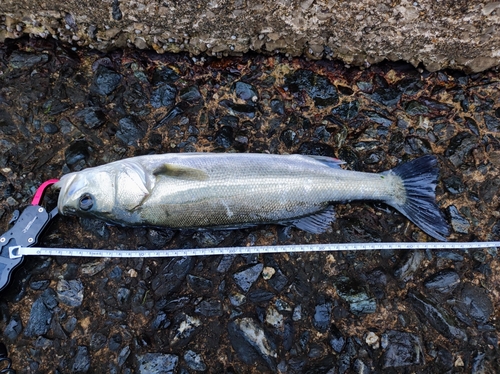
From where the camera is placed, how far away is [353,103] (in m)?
3.62

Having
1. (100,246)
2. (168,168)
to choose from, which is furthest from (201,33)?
(100,246)

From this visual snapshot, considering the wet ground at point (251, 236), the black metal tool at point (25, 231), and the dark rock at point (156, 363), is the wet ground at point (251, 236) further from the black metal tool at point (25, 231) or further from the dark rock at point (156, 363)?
the black metal tool at point (25, 231)

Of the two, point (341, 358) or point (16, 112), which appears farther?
point (16, 112)

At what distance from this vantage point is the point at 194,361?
2932mm

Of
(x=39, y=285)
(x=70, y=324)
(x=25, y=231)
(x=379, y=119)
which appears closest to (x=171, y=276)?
(x=70, y=324)

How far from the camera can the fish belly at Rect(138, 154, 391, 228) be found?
2992 mm

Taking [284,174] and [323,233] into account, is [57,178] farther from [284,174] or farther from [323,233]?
[323,233]

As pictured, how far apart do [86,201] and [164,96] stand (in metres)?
1.28

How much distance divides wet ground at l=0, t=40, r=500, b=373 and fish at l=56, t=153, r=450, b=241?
0.70 ft

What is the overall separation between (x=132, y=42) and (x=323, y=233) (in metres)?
2.64

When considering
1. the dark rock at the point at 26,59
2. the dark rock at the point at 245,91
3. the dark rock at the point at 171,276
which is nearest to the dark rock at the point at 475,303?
the dark rock at the point at 171,276

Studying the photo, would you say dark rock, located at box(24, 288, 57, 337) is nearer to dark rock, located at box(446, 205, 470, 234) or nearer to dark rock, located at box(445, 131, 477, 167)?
dark rock, located at box(446, 205, 470, 234)

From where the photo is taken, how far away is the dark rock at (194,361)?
9.59 feet

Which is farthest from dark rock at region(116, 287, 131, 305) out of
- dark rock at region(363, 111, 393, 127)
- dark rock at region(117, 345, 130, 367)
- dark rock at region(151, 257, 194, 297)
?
dark rock at region(363, 111, 393, 127)
